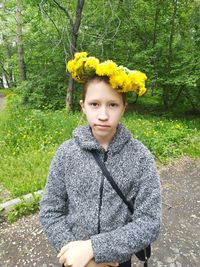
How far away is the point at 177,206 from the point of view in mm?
4133

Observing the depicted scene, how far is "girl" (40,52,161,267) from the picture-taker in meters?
1.35

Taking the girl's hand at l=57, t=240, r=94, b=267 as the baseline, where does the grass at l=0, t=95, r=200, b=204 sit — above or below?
below

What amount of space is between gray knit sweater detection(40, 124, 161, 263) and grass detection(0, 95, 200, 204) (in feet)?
8.80

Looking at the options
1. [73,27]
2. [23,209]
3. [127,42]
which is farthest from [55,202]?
[127,42]

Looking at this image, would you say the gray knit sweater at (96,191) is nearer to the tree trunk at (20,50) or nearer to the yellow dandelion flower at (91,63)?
the yellow dandelion flower at (91,63)

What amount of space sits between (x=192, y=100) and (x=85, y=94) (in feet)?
36.5

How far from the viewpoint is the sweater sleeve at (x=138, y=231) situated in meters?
1.33

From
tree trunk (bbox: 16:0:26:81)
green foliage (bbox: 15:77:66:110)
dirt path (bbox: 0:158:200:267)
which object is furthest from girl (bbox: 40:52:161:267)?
tree trunk (bbox: 16:0:26:81)

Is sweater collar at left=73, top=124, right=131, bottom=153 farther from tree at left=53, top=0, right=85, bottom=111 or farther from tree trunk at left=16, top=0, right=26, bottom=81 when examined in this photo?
tree trunk at left=16, top=0, right=26, bottom=81

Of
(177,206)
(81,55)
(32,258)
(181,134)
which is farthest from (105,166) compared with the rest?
(181,134)

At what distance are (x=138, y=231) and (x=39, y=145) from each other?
480 cm

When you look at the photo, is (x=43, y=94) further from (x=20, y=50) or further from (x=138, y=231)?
(x=138, y=231)

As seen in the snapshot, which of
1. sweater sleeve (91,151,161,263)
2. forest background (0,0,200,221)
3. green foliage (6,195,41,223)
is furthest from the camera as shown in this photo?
forest background (0,0,200,221)

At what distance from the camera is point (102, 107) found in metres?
1.41
